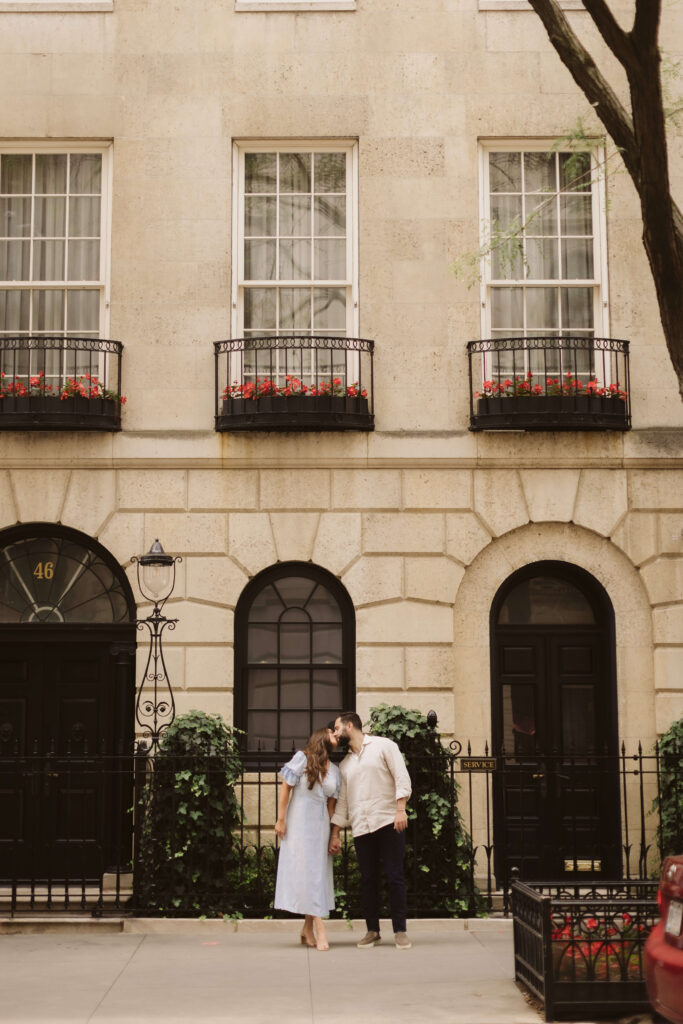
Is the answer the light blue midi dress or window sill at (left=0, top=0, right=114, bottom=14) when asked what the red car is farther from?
window sill at (left=0, top=0, right=114, bottom=14)

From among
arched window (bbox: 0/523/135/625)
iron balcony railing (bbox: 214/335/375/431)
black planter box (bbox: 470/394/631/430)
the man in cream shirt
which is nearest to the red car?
the man in cream shirt

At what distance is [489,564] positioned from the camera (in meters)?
16.1

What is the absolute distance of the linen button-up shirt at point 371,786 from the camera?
11.7 m

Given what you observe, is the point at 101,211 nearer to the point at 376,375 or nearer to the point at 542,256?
the point at 376,375

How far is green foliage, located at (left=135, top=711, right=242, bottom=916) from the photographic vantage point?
1306cm

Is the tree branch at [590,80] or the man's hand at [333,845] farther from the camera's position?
the man's hand at [333,845]

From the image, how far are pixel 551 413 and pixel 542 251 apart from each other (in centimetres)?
233

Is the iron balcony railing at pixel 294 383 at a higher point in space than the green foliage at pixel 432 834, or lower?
higher

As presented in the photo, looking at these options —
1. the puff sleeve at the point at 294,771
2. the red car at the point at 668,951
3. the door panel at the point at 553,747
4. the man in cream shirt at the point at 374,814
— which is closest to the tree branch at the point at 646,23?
the red car at the point at 668,951

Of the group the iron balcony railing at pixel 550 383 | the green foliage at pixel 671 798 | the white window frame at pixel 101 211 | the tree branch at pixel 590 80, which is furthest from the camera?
the white window frame at pixel 101 211

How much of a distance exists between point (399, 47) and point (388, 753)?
9322 mm

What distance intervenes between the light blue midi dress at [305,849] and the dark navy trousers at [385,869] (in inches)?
12.3

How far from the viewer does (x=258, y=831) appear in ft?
45.9

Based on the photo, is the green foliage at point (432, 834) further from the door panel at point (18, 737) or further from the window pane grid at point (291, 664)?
the door panel at point (18, 737)
